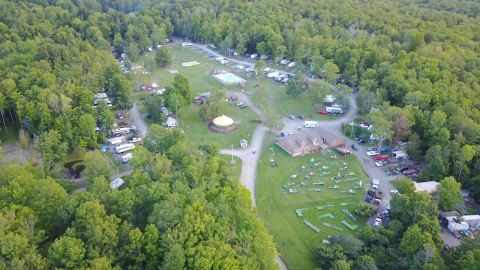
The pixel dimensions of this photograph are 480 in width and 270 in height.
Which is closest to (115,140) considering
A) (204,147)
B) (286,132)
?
(204,147)

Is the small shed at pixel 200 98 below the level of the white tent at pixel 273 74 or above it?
below

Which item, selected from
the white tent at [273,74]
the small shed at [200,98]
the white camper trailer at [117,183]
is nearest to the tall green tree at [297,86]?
the white tent at [273,74]

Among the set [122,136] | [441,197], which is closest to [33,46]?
[122,136]

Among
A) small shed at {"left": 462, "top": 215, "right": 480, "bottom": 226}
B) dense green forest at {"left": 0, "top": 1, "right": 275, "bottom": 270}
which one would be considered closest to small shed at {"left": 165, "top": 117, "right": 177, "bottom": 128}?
dense green forest at {"left": 0, "top": 1, "right": 275, "bottom": 270}

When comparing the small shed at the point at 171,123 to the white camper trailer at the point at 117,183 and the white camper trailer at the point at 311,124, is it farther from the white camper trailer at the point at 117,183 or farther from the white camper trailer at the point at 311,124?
the white camper trailer at the point at 311,124

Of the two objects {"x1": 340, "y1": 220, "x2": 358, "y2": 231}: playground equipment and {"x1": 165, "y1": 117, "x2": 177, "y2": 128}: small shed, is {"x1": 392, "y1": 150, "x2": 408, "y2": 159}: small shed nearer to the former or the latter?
{"x1": 340, "y1": 220, "x2": 358, "y2": 231}: playground equipment

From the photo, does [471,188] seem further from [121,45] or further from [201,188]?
[121,45]
